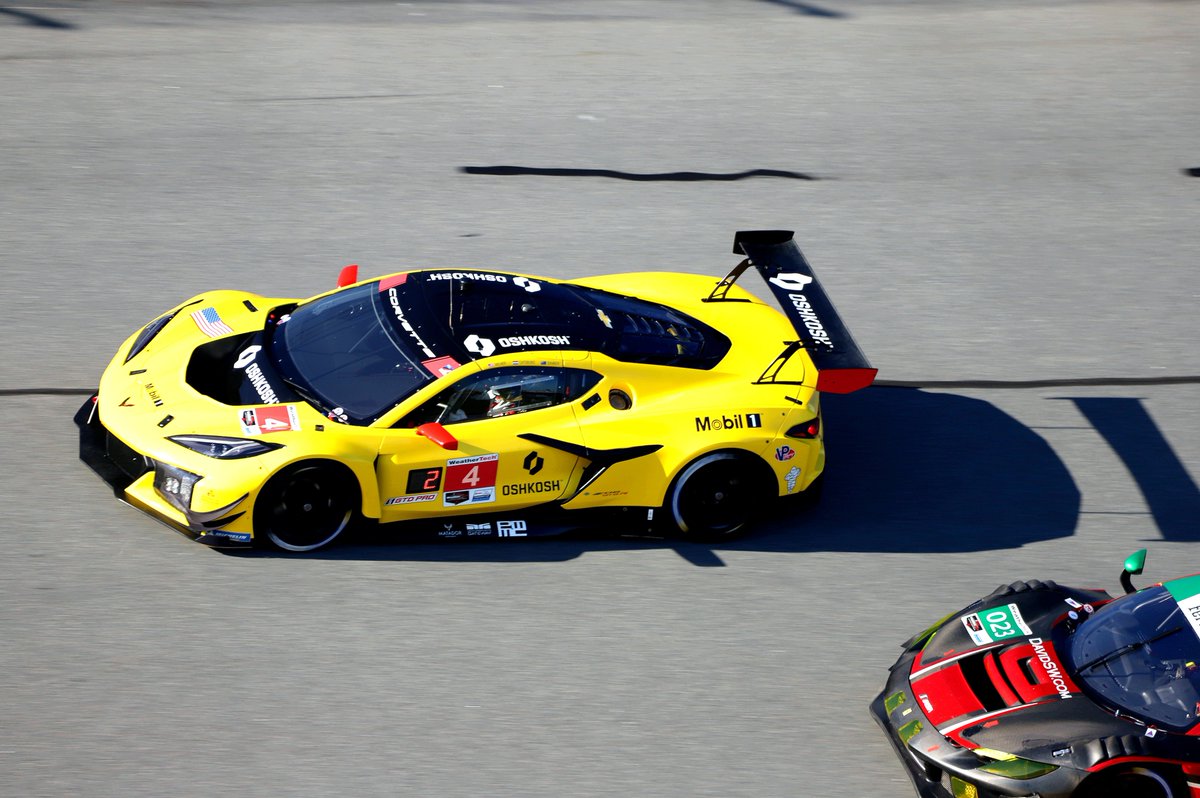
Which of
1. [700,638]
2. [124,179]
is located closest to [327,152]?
[124,179]

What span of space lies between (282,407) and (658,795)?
2802 millimetres

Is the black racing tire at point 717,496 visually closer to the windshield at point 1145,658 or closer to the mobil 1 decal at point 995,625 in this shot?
the mobil 1 decal at point 995,625

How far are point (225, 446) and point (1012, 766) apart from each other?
394cm

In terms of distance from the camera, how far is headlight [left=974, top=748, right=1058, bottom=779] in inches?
203

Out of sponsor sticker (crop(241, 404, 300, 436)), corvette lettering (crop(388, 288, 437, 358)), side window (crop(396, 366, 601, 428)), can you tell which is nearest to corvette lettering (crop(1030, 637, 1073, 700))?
side window (crop(396, 366, 601, 428))

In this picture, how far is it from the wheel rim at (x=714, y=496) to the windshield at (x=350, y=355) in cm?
147

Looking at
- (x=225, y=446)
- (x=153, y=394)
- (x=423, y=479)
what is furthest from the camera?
(x=153, y=394)

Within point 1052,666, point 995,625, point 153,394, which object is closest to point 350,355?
point 153,394

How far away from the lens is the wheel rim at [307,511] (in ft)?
22.4

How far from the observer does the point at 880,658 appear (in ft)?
21.5

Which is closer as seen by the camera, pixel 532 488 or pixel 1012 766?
pixel 1012 766

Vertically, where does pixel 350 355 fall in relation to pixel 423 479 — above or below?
above

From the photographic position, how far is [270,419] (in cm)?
693

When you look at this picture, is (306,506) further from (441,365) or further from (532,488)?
(532,488)
